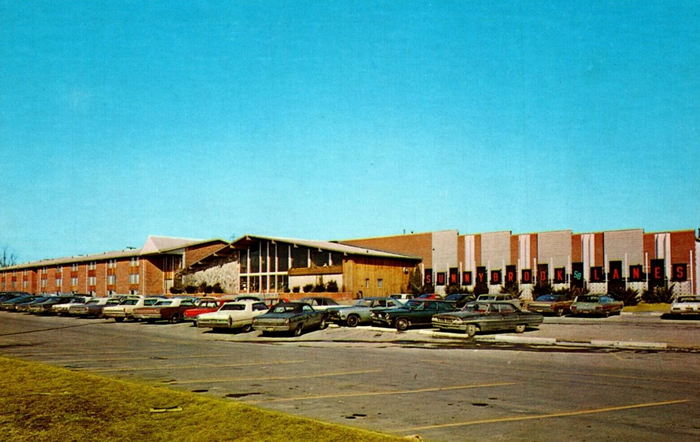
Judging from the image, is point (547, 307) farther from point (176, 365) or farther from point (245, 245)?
point (245, 245)

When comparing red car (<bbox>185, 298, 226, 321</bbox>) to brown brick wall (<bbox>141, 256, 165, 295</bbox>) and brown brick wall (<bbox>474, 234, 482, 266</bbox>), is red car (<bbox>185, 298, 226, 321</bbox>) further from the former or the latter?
brown brick wall (<bbox>141, 256, 165, 295</bbox>)

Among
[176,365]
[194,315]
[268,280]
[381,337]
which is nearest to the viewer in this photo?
[176,365]

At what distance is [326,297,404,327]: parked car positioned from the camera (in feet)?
94.6

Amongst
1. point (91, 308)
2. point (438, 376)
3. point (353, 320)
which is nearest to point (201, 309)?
point (353, 320)

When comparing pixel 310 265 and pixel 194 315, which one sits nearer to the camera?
pixel 194 315

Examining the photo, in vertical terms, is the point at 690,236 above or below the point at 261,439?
above

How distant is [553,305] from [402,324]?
13.6 meters

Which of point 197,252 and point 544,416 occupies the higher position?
point 197,252

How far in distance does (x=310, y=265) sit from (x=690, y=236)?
95.1 ft

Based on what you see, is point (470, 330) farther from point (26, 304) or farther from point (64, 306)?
point (26, 304)

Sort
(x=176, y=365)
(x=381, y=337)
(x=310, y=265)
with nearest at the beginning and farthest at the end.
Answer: (x=176, y=365) < (x=381, y=337) < (x=310, y=265)

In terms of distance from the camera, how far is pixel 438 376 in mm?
12898

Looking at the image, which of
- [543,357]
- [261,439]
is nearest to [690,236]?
[543,357]

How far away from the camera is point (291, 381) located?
12203 mm
